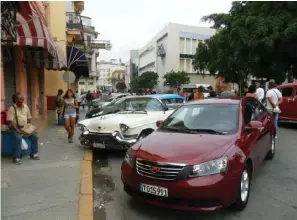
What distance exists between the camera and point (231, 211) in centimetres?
429

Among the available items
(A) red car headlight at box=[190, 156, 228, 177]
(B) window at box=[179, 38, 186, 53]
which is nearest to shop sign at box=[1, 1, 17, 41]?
(A) red car headlight at box=[190, 156, 228, 177]

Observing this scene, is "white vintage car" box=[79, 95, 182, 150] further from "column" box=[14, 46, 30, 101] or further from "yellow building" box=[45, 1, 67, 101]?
"yellow building" box=[45, 1, 67, 101]

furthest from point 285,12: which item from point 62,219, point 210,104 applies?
point 62,219

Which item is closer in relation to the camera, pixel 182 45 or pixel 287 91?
pixel 287 91

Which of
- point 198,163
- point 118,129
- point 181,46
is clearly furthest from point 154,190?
point 181,46

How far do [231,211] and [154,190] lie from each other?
1150 millimetres

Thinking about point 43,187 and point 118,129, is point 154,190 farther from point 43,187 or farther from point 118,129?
point 118,129

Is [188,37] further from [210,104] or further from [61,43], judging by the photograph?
[210,104]

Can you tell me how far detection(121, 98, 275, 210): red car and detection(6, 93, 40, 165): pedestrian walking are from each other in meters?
3.22

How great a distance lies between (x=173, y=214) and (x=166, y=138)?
107 cm

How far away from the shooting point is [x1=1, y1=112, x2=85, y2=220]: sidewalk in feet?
13.7

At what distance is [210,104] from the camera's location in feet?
18.6

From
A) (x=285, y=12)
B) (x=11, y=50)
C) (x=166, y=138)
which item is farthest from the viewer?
(x=285, y=12)

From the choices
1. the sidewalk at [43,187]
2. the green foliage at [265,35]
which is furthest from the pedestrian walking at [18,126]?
the green foliage at [265,35]
